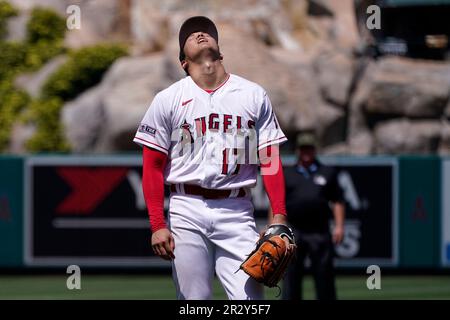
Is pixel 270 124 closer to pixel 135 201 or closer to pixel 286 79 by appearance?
pixel 135 201

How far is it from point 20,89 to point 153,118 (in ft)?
49.9

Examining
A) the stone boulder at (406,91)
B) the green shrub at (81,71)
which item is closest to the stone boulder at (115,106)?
the green shrub at (81,71)

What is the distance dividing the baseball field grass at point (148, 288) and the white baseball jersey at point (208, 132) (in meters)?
5.39

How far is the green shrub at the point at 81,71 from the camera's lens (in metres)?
20.3

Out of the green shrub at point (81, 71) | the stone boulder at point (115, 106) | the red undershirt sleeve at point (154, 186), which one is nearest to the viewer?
the red undershirt sleeve at point (154, 186)

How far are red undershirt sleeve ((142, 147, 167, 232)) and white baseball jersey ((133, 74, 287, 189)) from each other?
54mm

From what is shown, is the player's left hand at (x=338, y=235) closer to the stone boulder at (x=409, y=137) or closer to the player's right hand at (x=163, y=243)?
the player's right hand at (x=163, y=243)

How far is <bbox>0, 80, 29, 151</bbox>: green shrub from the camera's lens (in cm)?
1966

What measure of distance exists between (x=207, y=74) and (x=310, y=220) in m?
4.06

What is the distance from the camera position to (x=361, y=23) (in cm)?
2273

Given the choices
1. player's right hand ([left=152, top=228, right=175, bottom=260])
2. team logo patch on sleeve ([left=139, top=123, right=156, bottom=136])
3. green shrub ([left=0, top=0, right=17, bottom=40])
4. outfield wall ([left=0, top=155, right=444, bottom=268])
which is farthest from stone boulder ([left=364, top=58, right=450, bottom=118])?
player's right hand ([left=152, top=228, right=175, bottom=260])

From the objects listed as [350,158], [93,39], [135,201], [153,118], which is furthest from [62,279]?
[93,39]

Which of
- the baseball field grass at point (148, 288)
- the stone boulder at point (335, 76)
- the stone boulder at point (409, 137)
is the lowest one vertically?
the baseball field grass at point (148, 288)

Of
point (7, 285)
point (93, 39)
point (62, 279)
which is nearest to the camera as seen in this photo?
point (7, 285)
